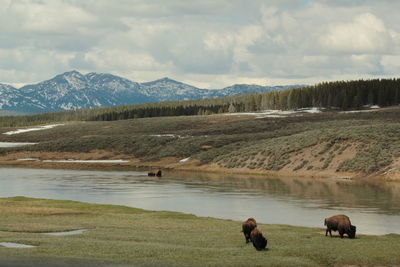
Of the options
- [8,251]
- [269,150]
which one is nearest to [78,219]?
[8,251]

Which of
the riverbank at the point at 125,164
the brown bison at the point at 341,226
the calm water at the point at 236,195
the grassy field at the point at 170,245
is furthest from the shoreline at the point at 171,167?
the brown bison at the point at 341,226

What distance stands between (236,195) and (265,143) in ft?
141

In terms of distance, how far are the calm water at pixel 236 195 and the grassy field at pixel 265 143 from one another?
313 inches

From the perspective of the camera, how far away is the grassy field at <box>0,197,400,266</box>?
20.9 metres

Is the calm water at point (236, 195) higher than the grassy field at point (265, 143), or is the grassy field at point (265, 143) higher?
the grassy field at point (265, 143)

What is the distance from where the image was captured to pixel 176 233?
1107 inches

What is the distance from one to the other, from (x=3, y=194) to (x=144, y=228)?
2923 centimetres

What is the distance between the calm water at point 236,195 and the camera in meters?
40.3

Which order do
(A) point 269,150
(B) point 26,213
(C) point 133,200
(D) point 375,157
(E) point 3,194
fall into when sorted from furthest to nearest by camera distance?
(A) point 269,150, (D) point 375,157, (E) point 3,194, (C) point 133,200, (B) point 26,213

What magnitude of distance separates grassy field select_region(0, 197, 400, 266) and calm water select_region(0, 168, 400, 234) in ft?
24.3

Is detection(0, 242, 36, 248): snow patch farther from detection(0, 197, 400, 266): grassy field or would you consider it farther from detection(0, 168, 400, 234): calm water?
detection(0, 168, 400, 234): calm water

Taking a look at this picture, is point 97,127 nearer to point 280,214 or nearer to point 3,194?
point 3,194

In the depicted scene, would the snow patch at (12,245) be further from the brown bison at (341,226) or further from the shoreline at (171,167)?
the shoreline at (171,167)

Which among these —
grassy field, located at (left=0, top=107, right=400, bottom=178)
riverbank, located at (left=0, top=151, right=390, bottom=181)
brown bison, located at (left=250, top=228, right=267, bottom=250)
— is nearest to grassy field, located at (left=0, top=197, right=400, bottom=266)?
brown bison, located at (left=250, top=228, right=267, bottom=250)
